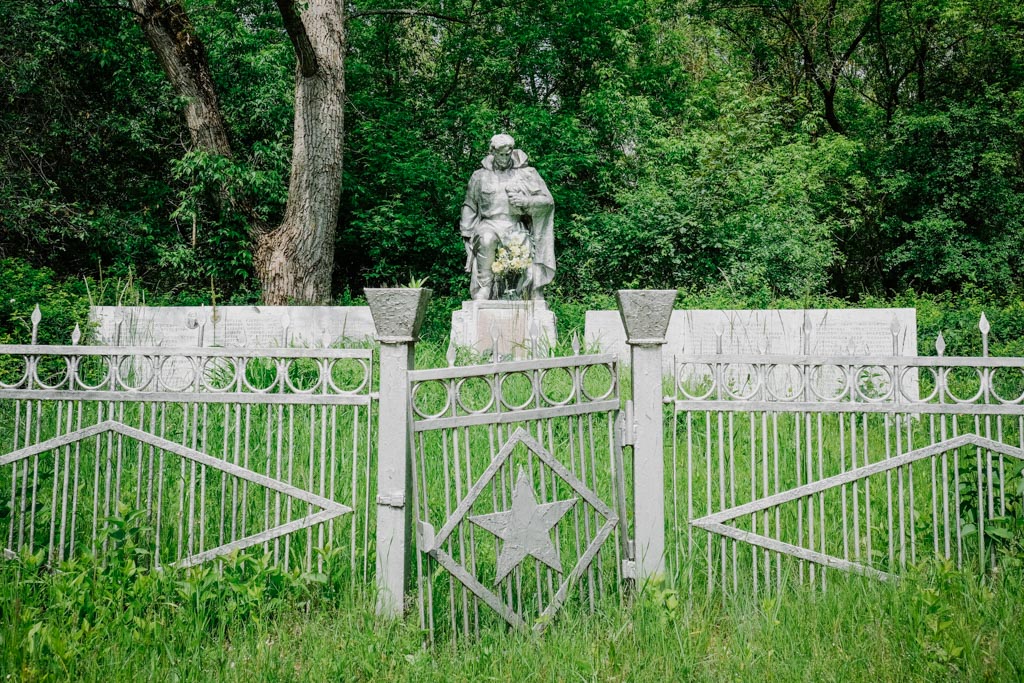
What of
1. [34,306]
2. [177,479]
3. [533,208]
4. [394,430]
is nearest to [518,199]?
[533,208]

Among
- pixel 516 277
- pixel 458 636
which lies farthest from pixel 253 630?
pixel 516 277

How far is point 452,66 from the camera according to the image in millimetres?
16172

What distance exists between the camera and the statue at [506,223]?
8.91 meters

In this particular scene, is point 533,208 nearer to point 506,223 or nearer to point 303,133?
point 506,223

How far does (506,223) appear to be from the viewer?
9016 millimetres

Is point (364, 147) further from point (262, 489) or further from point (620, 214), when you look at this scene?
point (262, 489)

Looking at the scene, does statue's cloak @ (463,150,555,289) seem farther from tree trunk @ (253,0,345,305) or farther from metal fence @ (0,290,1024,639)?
metal fence @ (0,290,1024,639)

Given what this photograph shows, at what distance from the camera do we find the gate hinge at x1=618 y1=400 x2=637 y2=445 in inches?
124

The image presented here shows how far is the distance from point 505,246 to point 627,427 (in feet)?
19.6

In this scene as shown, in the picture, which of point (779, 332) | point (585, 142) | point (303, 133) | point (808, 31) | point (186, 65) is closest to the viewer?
point (779, 332)

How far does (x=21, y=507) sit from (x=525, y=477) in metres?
2.32

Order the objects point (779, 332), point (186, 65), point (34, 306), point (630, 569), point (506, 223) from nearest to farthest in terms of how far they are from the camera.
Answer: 1. point (630, 569)
2. point (34, 306)
3. point (779, 332)
4. point (506, 223)
5. point (186, 65)

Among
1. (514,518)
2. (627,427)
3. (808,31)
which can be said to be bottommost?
(514,518)

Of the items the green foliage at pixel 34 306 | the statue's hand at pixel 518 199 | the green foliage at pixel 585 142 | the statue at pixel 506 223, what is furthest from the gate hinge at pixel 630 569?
the green foliage at pixel 585 142
